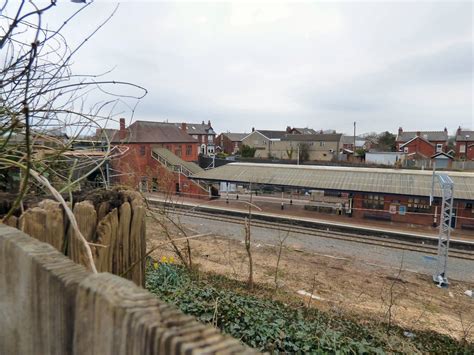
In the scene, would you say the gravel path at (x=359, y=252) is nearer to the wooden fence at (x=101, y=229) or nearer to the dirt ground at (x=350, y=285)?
the dirt ground at (x=350, y=285)

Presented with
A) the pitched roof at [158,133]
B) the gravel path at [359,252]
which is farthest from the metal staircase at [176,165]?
the gravel path at [359,252]

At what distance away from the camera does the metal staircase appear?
105ft

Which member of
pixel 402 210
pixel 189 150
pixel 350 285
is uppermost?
pixel 189 150

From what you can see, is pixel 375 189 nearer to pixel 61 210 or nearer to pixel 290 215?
pixel 290 215

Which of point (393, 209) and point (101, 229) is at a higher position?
point (101, 229)

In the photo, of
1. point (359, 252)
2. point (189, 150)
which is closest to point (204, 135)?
point (189, 150)

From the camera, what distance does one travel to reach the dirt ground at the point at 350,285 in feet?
31.3

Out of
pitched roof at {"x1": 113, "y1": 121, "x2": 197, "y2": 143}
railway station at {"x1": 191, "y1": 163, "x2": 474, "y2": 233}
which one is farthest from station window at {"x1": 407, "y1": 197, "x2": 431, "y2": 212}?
pitched roof at {"x1": 113, "y1": 121, "x2": 197, "y2": 143}

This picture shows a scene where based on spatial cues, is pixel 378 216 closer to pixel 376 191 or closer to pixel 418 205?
pixel 376 191

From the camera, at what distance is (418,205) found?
73.7 ft

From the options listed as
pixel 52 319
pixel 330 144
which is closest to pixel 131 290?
pixel 52 319

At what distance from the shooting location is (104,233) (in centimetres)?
141

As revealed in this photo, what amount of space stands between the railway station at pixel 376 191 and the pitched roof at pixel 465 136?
43098 millimetres

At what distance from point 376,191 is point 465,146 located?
158ft
